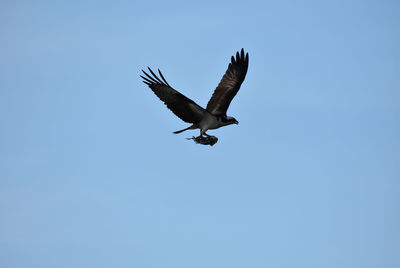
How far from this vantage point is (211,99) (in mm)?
21250

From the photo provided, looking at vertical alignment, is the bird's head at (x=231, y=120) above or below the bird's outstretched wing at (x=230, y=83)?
below

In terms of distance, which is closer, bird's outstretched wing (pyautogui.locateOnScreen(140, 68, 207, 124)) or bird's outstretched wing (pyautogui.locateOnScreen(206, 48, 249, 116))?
bird's outstretched wing (pyautogui.locateOnScreen(140, 68, 207, 124))

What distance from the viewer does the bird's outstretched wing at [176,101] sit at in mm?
18250

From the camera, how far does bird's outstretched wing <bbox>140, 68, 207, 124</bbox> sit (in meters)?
18.2

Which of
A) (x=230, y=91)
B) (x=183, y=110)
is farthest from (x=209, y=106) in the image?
(x=183, y=110)

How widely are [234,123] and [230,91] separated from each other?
1.59 meters

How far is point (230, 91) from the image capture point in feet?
70.1

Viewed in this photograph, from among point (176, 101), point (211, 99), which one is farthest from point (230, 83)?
point (176, 101)

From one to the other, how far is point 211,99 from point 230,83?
2.83 ft

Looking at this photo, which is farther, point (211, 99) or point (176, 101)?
point (211, 99)

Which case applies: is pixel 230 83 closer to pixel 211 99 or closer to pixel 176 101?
pixel 211 99

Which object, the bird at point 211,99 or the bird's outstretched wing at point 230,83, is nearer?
the bird at point 211,99

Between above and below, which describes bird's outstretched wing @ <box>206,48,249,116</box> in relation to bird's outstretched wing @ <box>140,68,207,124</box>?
above

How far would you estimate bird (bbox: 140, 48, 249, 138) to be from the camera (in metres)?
18.3
